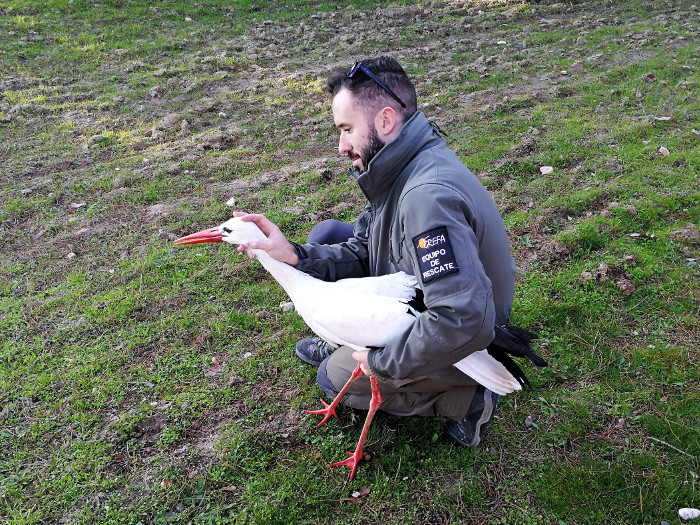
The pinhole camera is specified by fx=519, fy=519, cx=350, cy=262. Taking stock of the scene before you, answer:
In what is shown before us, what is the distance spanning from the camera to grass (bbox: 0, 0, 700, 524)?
3107 mm

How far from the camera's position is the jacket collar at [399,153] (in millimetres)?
2898

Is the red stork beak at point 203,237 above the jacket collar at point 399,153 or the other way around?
the other way around

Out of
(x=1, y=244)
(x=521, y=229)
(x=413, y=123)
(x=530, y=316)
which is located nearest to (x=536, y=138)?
(x=521, y=229)

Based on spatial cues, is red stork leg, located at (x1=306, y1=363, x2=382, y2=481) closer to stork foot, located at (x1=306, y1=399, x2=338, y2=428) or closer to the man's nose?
stork foot, located at (x1=306, y1=399, x2=338, y2=428)

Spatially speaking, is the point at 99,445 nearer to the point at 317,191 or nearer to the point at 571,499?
the point at 571,499

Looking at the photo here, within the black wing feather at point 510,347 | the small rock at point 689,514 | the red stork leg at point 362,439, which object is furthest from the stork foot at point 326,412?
the small rock at point 689,514

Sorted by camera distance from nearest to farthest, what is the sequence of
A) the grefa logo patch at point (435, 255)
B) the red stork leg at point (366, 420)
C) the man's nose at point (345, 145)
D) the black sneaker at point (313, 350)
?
the grefa logo patch at point (435, 255)
the man's nose at point (345, 145)
the red stork leg at point (366, 420)
the black sneaker at point (313, 350)

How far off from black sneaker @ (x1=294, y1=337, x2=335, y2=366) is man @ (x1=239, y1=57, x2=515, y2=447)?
29 cm

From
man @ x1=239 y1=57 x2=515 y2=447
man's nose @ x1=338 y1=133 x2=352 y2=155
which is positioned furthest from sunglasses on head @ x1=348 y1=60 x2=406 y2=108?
man's nose @ x1=338 y1=133 x2=352 y2=155

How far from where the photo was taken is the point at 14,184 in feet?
22.1

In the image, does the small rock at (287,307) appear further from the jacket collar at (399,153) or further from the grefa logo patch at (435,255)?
the grefa logo patch at (435,255)

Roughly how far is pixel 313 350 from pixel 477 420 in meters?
1.35

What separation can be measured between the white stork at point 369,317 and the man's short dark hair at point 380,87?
98 centimetres

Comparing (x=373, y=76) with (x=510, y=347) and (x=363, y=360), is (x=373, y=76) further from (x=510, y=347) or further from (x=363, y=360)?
(x=510, y=347)
